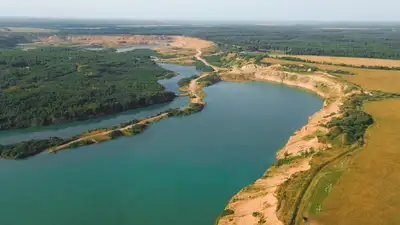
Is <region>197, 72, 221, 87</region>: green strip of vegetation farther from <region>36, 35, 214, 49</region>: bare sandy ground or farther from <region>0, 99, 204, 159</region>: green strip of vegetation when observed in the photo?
Result: <region>36, 35, 214, 49</region>: bare sandy ground

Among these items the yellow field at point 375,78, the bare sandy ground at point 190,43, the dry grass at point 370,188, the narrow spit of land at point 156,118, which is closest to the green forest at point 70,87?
the narrow spit of land at point 156,118

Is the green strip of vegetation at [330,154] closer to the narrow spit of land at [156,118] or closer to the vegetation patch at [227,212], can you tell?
the vegetation patch at [227,212]

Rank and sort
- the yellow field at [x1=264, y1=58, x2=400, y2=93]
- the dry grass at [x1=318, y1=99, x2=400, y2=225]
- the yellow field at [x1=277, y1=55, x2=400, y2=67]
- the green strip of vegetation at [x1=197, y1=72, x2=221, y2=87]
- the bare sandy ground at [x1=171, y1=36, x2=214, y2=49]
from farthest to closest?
the bare sandy ground at [x1=171, y1=36, x2=214, y2=49]
the yellow field at [x1=277, y1=55, x2=400, y2=67]
the green strip of vegetation at [x1=197, y1=72, x2=221, y2=87]
the yellow field at [x1=264, y1=58, x2=400, y2=93]
the dry grass at [x1=318, y1=99, x2=400, y2=225]

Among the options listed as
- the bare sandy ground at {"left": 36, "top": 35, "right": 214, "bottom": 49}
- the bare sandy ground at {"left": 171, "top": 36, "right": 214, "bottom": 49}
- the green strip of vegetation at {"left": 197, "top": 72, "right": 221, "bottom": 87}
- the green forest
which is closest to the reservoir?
the green forest

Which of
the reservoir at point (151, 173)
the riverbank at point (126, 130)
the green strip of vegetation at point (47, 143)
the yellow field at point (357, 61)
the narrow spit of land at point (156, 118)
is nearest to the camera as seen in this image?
the reservoir at point (151, 173)

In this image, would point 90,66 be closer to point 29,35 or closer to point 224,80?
point 224,80
